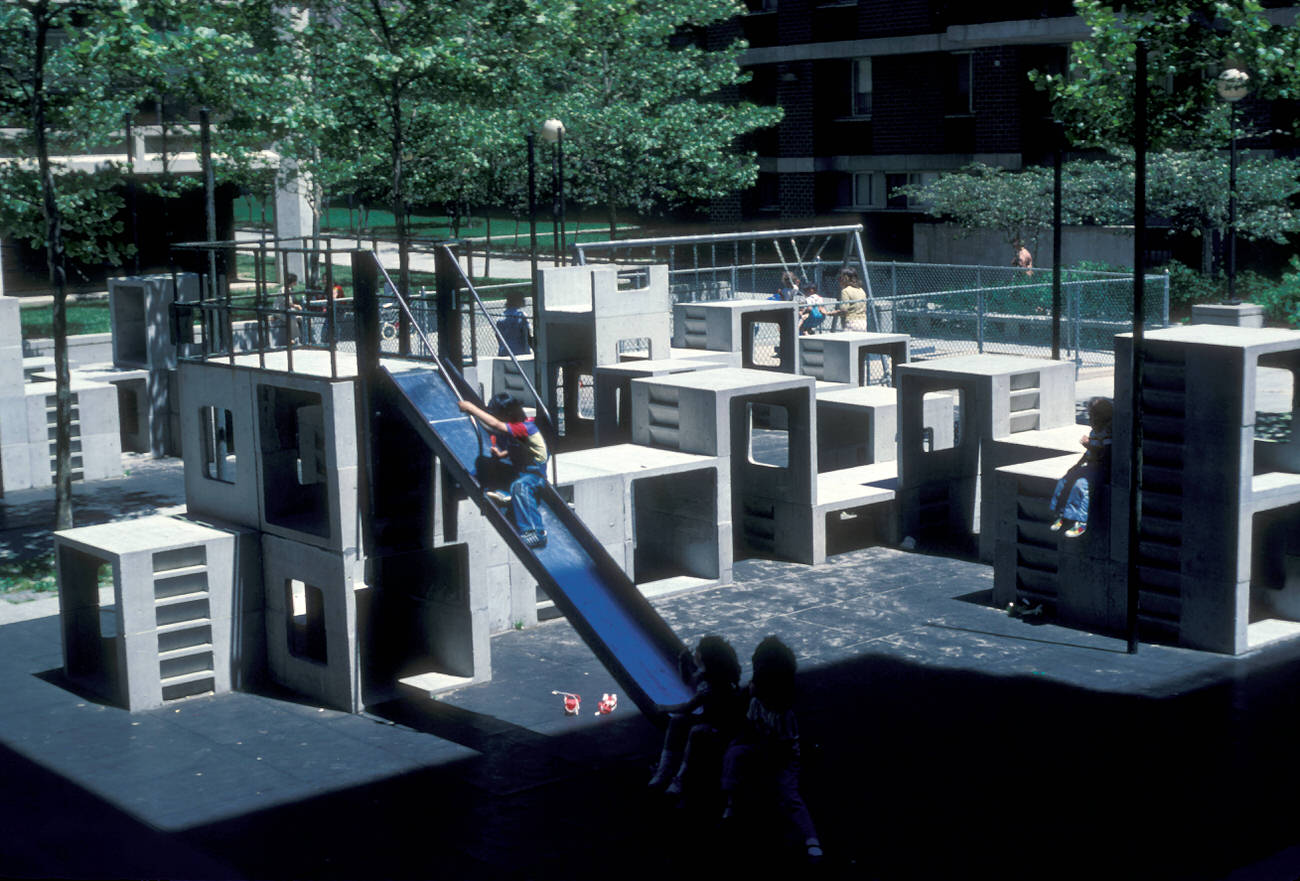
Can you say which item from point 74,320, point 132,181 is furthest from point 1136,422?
point 74,320

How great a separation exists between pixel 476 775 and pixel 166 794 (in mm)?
2126

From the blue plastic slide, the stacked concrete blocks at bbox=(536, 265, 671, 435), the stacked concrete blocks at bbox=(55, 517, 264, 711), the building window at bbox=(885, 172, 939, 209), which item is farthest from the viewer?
the building window at bbox=(885, 172, 939, 209)

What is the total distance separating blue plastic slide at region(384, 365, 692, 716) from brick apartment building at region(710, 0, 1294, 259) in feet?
98.6

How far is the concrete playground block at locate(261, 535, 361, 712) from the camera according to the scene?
12336 millimetres

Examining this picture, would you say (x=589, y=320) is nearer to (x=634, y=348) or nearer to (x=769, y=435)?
(x=634, y=348)

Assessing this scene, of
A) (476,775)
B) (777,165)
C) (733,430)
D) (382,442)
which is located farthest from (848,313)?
(777,165)

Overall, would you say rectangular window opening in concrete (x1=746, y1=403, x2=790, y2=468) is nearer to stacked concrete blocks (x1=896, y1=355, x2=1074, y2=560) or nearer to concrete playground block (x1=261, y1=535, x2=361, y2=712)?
stacked concrete blocks (x1=896, y1=355, x2=1074, y2=560)

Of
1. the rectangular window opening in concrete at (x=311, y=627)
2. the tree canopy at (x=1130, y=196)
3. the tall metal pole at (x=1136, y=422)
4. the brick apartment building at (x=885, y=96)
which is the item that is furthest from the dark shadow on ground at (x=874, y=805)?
the brick apartment building at (x=885, y=96)

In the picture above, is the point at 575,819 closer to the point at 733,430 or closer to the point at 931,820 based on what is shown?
the point at 931,820

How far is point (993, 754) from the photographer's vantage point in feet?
35.8

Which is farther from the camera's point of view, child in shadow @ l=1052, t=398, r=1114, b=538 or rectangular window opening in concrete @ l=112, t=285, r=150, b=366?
rectangular window opening in concrete @ l=112, t=285, r=150, b=366

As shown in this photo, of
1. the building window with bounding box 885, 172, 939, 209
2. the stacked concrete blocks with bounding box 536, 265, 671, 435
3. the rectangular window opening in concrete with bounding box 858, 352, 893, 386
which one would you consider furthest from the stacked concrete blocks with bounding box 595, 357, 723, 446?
the building window with bounding box 885, 172, 939, 209

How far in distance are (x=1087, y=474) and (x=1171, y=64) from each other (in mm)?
8232

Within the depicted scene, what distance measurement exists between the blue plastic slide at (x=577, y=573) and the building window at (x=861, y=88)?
34.5 meters
